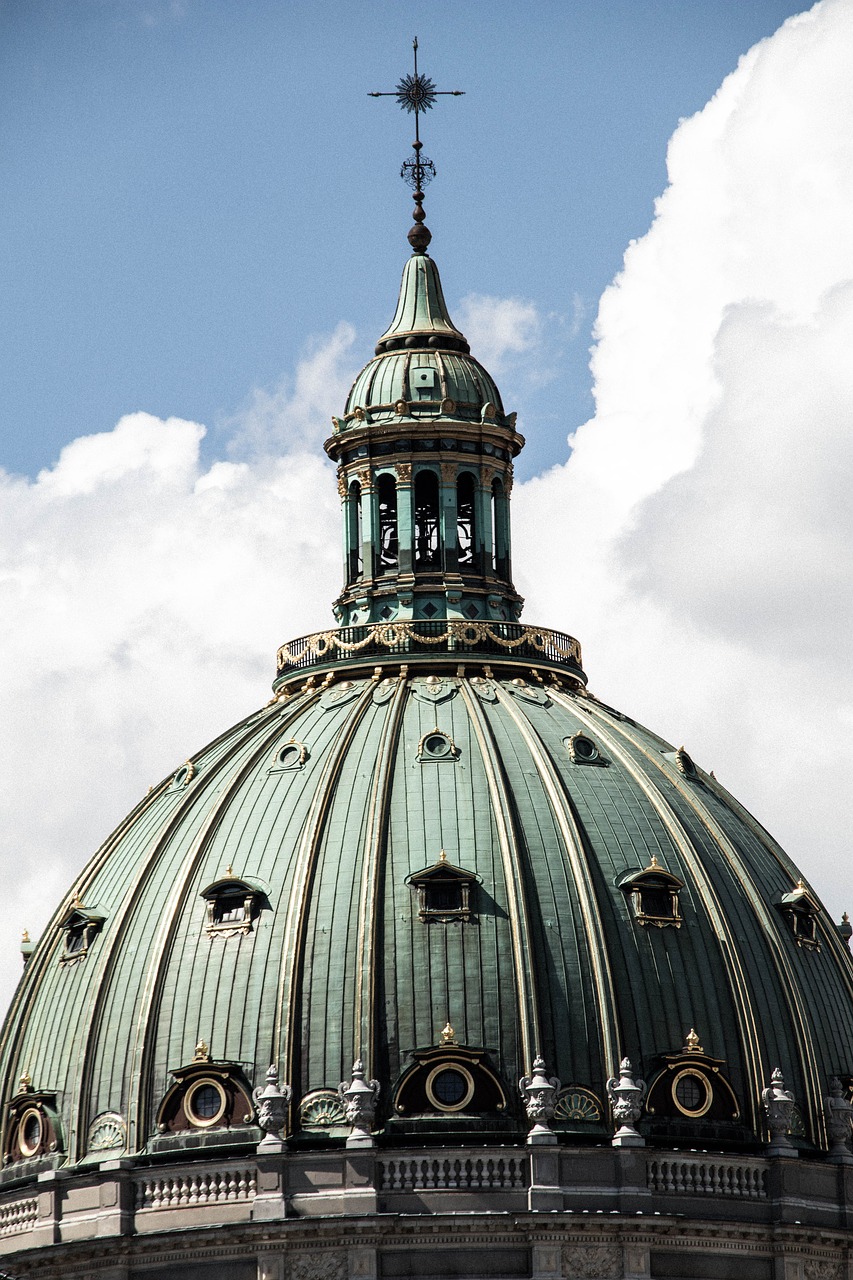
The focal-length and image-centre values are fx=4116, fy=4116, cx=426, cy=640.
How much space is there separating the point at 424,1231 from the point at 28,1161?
13111mm

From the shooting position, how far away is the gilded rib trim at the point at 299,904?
374 feet

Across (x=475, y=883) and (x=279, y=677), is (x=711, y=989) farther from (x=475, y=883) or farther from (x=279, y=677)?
(x=279, y=677)

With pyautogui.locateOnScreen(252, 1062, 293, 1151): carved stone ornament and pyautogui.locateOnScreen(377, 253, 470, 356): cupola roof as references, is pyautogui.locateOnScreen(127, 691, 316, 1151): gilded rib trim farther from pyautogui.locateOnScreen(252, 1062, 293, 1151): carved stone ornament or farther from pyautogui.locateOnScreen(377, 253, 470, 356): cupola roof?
pyautogui.locateOnScreen(377, 253, 470, 356): cupola roof

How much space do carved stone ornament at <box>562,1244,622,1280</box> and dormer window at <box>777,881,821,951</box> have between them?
1363 centimetres

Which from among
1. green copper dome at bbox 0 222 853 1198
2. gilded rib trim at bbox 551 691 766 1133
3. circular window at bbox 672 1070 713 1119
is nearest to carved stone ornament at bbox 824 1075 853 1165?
green copper dome at bbox 0 222 853 1198

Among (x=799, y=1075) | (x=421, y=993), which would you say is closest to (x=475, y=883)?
(x=421, y=993)

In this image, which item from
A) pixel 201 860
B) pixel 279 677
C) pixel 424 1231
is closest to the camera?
pixel 424 1231

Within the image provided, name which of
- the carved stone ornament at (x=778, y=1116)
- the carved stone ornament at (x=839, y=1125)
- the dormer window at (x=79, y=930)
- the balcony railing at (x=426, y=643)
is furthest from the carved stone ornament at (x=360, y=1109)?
the balcony railing at (x=426, y=643)

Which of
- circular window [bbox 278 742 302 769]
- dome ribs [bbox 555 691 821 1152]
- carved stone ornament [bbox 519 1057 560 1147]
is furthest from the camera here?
circular window [bbox 278 742 302 769]

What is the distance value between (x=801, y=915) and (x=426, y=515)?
61.2ft

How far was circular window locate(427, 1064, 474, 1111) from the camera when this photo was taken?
370 ft

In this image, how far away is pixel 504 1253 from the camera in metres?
111

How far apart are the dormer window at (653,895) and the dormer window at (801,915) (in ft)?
15.1

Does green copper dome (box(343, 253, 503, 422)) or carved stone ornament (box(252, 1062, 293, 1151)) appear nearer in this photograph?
carved stone ornament (box(252, 1062, 293, 1151))
